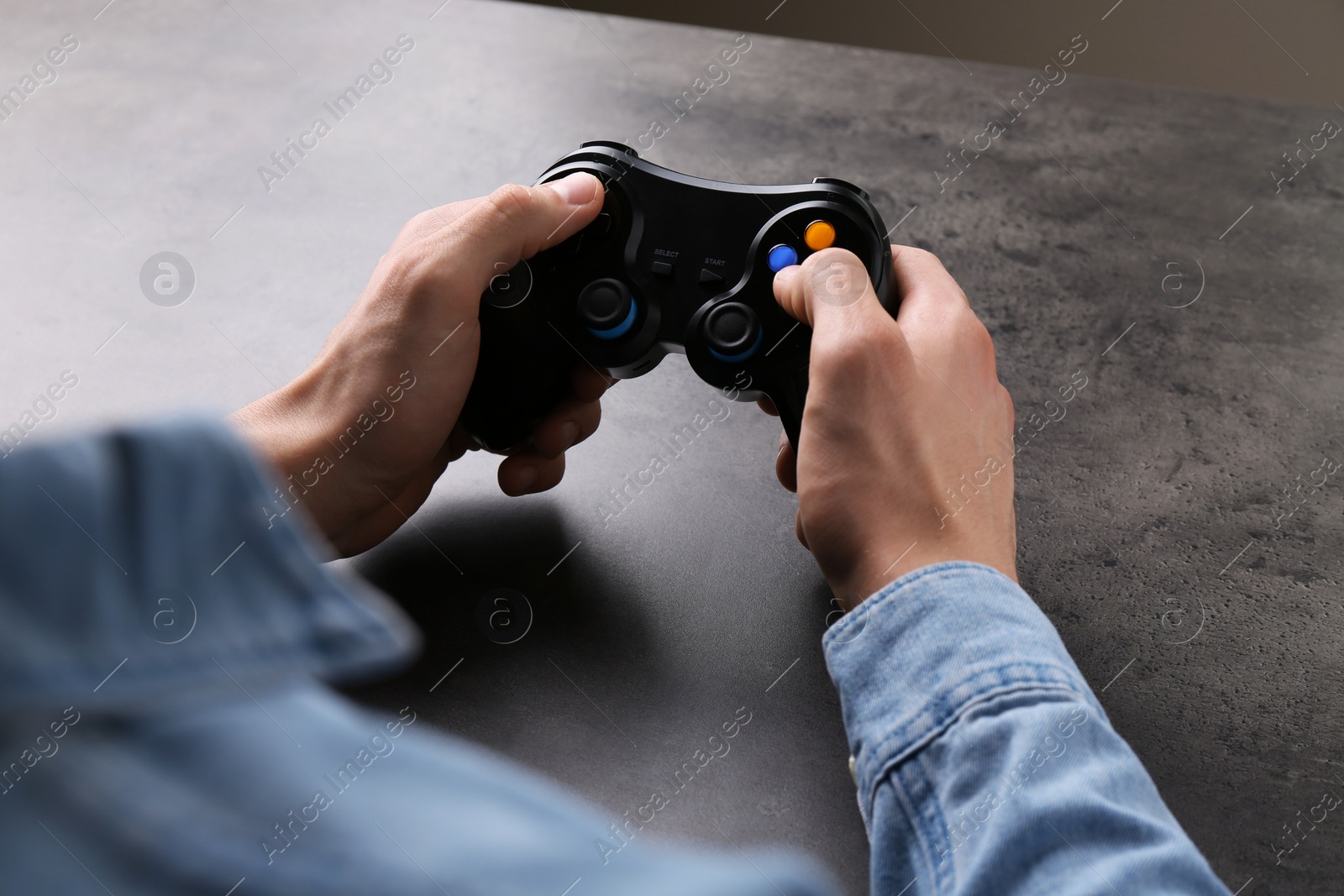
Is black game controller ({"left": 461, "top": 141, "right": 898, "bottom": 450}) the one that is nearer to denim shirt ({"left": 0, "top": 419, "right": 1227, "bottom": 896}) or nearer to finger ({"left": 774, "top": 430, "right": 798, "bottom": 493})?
finger ({"left": 774, "top": 430, "right": 798, "bottom": 493})

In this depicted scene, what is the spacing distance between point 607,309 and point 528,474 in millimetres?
131

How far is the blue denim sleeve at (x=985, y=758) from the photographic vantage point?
0.34 m

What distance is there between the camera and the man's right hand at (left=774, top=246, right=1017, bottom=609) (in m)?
0.47

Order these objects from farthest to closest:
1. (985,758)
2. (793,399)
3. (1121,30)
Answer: (1121,30) → (793,399) → (985,758)

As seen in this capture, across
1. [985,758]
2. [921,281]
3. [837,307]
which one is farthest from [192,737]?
[921,281]

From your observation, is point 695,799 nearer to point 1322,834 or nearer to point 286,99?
point 1322,834

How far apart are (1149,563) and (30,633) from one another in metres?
0.63

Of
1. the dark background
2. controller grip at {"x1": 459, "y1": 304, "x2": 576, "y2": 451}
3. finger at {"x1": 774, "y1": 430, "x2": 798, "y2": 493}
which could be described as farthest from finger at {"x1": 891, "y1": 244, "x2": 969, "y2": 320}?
the dark background

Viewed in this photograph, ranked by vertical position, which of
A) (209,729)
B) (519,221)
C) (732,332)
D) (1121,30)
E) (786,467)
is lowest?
(1121,30)

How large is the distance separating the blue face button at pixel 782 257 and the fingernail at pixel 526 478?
0.22m

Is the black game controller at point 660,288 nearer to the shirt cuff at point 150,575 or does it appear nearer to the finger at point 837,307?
the finger at point 837,307

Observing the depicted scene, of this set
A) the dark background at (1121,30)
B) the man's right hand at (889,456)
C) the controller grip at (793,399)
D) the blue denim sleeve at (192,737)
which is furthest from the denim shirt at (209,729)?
the dark background at (1121,30)

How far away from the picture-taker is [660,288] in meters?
0.63

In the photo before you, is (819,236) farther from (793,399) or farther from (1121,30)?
(1121,30)
